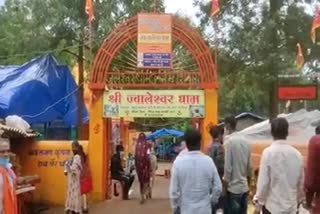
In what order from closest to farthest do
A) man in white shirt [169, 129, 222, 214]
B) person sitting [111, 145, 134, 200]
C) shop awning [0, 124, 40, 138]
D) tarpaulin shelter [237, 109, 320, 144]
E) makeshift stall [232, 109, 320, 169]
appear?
man in white shirt [169, 129, 222, 214], shop awning [0, 124, 40, 138], makeshift stall [232, 109, 320, 169], tarpaulin shelter [237, 109, 320, 144], person sitting [111, 145, 134, 200]

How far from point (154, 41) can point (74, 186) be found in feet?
12.8

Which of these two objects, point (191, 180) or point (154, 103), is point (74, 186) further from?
point (191, 180)

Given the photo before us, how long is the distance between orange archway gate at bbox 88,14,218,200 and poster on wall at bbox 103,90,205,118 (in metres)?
0.15

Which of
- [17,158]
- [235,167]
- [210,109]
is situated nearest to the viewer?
[235,167]

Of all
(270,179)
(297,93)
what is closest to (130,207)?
(297,93)

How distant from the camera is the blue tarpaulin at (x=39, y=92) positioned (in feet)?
59.4

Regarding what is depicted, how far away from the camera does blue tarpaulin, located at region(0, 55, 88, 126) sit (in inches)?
712

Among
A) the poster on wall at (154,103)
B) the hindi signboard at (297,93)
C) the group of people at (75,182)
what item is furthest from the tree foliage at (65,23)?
the group of people at (75,182)

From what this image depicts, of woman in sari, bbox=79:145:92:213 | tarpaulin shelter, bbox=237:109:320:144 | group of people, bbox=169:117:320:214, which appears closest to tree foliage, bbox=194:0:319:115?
tarpaulin shelter, bbox=237:109:320:144

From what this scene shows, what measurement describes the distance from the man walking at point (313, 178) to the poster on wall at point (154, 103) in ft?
30.8

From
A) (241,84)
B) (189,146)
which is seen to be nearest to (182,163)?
(189,146)

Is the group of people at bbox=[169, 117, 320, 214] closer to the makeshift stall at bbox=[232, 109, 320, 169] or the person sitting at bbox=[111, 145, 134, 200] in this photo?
the makeshift stall at bbox=[232, 109, 320, 169]

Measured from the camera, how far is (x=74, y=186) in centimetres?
1558

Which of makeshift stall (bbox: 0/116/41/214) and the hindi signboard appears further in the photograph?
the hindi signboard
